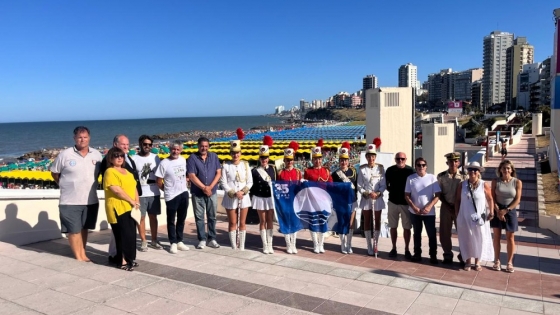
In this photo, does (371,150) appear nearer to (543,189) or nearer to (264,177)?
(264,177)

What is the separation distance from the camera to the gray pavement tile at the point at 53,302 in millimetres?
3771

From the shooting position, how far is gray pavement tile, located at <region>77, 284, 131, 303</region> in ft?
13.2

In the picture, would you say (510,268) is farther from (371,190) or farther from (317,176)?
(317,176)

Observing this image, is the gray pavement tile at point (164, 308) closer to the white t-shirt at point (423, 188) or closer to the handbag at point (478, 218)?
the white t-shirt at point (423, 188)

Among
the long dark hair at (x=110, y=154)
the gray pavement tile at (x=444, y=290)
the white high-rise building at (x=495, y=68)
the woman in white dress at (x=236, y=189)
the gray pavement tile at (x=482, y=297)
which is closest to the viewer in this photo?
the gray pavement tile at (x=482, y=297)

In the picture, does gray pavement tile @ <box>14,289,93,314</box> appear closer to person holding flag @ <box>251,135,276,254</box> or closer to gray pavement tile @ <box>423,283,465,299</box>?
person holding flag @ <box>251,135,276,254</box>

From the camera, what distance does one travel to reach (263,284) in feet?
15.2

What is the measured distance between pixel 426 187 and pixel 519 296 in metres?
1.70

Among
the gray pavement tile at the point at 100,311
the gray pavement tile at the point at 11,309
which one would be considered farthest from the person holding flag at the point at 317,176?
the gray pavement tile at the point at 11,309

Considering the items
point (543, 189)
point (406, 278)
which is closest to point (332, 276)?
point (406, 278)

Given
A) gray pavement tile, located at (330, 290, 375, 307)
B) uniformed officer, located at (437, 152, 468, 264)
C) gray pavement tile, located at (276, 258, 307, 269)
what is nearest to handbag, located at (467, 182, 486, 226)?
uniformed officer, located at (437, 152, 468, 264)

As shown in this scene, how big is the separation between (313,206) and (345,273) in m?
1.50

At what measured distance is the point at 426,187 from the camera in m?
5.62

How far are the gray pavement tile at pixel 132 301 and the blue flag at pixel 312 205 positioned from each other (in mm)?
2585
